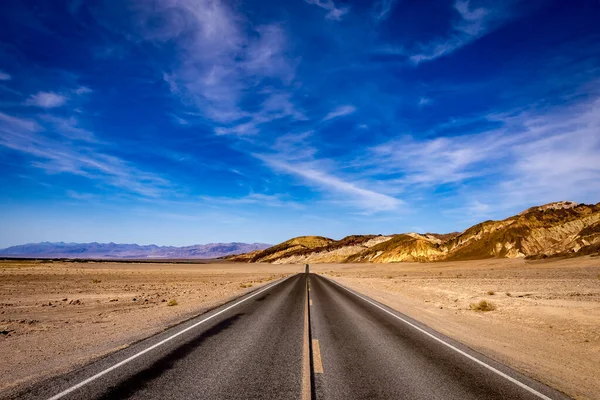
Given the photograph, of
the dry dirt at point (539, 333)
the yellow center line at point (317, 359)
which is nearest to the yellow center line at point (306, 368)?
the yellow center line at point (317, 359)

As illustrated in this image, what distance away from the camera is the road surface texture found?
5496 mm

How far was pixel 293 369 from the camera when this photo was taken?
6.69 m

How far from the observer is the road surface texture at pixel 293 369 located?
550 cm

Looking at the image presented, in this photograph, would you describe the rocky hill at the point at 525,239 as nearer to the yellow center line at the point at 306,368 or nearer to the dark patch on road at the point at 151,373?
the yellow center line at the point at 306,368

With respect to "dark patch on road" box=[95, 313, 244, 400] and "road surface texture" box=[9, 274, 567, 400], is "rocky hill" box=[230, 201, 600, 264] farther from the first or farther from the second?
"dark patch on road" box=[95, 313, 244, 400]

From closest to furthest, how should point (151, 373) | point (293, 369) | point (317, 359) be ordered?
point (151, 373), point (293, 369), point (317, 359)

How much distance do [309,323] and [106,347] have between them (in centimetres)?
637

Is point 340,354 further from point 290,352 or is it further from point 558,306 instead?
point 558,306

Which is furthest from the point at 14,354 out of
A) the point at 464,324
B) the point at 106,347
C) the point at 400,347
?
the point at 464,324

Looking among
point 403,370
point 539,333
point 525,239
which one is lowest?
point 539,333

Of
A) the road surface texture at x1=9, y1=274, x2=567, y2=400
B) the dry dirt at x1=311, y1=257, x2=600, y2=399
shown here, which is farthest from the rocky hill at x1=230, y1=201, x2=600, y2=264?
the road surface texture at x1=9, y1=274, x2=567, y2=400

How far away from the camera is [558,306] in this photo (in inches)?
651

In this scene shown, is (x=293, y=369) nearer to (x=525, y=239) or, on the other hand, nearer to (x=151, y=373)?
(x=151, y=373)

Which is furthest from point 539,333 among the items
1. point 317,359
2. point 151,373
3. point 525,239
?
point 525,239
